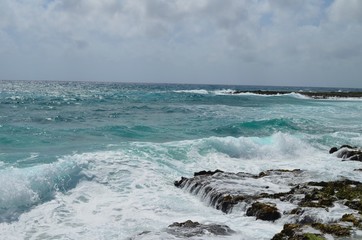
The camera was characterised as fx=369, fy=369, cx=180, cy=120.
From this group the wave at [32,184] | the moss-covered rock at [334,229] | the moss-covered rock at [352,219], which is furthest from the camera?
the wave at [32,184]

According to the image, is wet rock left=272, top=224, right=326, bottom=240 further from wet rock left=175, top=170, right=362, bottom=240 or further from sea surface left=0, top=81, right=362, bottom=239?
sea surface left=0, top=81, right=362, bottom=239

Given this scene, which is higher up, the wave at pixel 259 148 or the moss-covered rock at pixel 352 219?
the moss-covered rock at pixel 352 219

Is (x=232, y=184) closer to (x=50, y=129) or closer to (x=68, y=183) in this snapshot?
(x=68, y=183)

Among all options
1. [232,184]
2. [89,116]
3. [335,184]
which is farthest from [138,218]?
[89,116]

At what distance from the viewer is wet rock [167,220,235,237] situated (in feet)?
28.0

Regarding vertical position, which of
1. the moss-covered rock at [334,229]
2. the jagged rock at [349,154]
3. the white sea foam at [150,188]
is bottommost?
the white sea foam at [150,188]

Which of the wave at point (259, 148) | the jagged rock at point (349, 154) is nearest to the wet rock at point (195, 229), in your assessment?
the wave at point (259, 148)

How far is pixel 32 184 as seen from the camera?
12.7 metres

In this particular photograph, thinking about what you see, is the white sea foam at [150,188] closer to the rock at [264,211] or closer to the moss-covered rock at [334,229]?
the rock at [264,211]

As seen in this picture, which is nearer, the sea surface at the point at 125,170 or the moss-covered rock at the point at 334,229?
the moss-covered rock at the point at 334,229

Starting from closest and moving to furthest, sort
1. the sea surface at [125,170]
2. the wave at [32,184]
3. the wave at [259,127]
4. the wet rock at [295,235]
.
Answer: the wet rock at [295,235]
the sea surface at [125,170]
the wave at [32,184]
the wave at [259,127]

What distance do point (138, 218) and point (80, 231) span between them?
1638 millimetres

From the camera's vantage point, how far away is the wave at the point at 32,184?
37.2 ft

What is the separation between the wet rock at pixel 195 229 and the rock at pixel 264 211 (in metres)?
1.31
